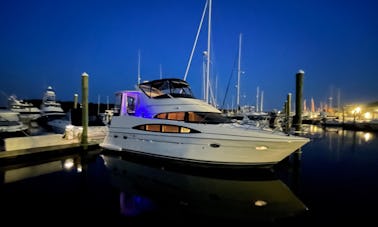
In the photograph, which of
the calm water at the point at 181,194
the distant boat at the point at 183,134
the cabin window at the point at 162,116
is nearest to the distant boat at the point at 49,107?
the distant boat at the point at 183,134

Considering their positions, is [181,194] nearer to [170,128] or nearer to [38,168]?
[170,128]

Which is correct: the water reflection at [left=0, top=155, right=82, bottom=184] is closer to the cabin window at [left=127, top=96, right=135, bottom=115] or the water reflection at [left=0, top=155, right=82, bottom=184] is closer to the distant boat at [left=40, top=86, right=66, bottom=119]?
the cabin window at [left=127, top=96, right=135, bottom=115]

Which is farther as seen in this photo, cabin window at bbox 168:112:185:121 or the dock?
cabin window at bbox 168:112:185:121

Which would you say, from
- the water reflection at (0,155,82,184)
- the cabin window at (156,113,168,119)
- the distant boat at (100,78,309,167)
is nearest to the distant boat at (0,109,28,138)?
the water reflection at (0,155,82,184)

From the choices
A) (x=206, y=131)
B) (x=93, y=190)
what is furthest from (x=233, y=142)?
(x=93, y=190)

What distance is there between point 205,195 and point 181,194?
617 mm

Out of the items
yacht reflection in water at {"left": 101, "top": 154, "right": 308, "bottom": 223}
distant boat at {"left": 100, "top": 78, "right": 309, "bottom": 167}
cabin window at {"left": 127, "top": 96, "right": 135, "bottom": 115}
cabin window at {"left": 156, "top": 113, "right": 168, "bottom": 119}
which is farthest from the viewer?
cabin window at {"left": 127, "top": 96, "right": 135, "bottom": 115}

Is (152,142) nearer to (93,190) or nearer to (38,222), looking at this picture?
(93,190)

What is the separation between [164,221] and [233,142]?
3.55 m

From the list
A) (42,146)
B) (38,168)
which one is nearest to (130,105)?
(42,146)

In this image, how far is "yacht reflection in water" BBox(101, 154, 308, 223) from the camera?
4.28 metres

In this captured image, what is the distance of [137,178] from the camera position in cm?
661

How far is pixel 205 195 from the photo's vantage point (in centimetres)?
532

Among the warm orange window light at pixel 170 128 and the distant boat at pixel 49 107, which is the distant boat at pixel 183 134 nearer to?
the warm orange window light at pixel 170 128
